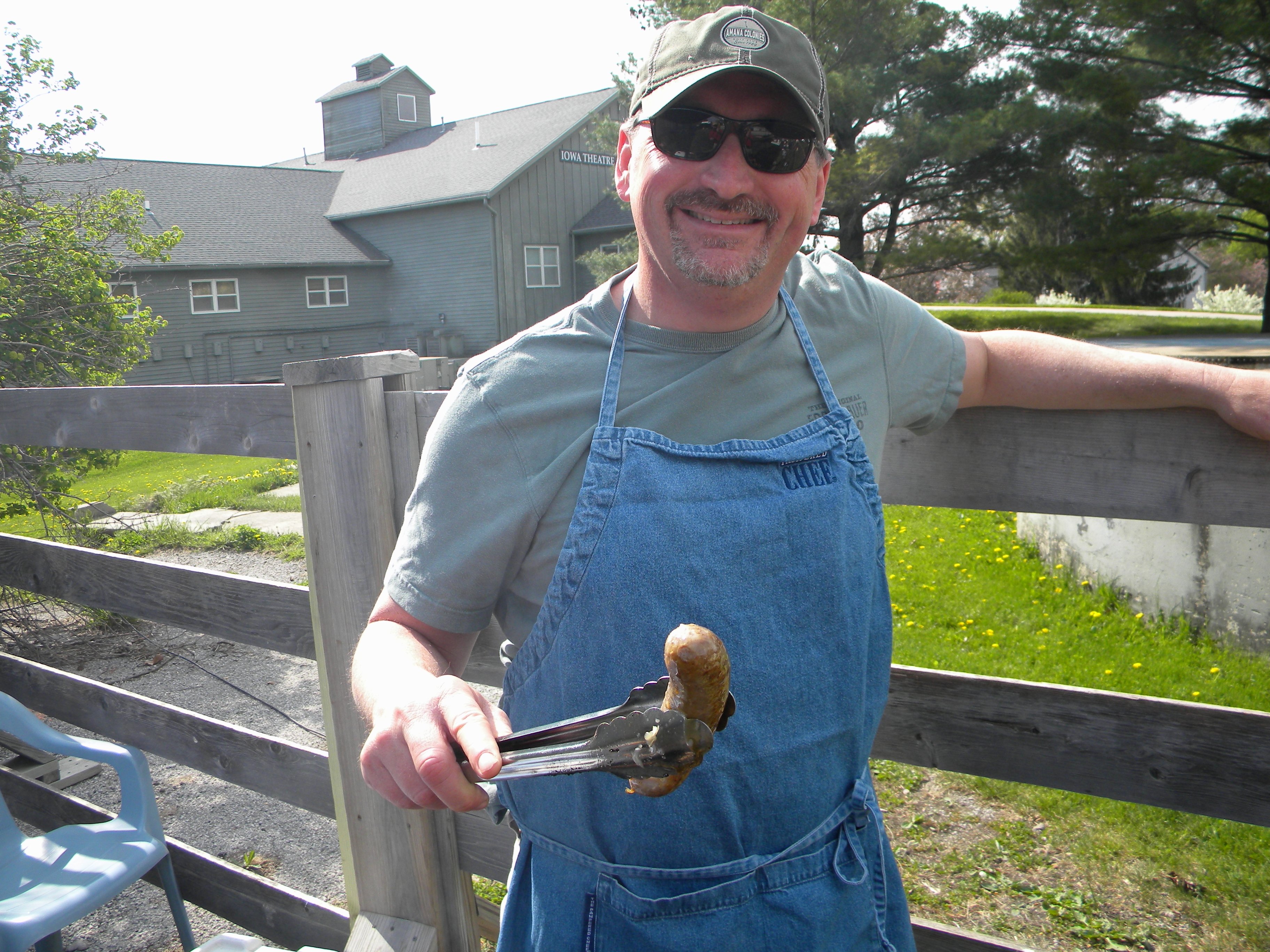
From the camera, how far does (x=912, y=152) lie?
61.9 feet

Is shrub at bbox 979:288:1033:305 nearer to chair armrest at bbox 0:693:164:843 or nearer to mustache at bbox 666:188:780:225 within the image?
chair armrest at bbox 0:693:164:843

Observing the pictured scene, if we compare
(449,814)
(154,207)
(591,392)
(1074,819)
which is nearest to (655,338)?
(591,392)

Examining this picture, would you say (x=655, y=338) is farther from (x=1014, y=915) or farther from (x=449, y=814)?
(x=1014, y=915)

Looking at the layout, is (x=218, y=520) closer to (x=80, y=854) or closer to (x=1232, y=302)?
(x=80, y=854)

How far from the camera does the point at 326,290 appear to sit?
27.3 meters

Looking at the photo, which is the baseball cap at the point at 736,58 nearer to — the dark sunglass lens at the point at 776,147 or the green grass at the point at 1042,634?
the dark sunglass lens at the point at 776,147

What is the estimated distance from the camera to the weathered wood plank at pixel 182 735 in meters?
2.45

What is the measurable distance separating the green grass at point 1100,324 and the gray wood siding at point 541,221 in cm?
1244

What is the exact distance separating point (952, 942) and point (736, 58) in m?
1.65

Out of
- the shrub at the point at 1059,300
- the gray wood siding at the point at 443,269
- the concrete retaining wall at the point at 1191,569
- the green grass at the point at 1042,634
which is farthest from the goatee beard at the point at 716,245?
the gray wood siding at the point at 443,269

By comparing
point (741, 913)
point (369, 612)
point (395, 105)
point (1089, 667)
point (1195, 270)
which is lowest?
point (1089, 667)

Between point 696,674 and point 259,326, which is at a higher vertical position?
point 259,326

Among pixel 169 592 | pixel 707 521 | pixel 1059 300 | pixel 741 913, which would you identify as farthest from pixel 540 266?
pixel 741 913

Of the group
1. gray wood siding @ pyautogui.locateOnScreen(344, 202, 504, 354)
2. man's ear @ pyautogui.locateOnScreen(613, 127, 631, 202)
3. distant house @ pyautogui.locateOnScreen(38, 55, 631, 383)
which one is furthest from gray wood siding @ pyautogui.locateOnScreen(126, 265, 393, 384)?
man's ear @ pyautogui.locateOnScreen(613, 127, 631, 202)
